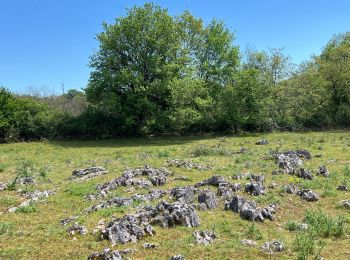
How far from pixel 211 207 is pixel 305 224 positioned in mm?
2823

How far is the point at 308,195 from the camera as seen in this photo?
13086mm

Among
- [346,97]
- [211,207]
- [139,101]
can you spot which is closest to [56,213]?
[211,207]

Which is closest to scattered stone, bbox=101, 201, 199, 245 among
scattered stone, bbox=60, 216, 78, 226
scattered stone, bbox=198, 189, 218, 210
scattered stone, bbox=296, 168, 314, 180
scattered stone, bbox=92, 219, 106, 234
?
scattered stone, bbox=92, 219, 106, 234

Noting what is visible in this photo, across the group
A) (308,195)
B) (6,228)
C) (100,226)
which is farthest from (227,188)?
(6,228)

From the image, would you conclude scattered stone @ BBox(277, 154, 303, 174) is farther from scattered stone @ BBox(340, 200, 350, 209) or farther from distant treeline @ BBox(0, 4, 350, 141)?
distant treeline @ BBox(0, 4, 350, 141)

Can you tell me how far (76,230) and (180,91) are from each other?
1153 inches

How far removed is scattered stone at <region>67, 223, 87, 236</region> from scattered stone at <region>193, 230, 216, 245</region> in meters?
2.96

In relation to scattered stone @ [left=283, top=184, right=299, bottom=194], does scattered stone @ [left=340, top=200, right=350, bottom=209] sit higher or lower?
lower

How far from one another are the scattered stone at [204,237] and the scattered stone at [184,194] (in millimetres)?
2568

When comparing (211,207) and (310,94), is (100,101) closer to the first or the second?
(310,94)

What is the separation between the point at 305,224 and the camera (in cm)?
1051

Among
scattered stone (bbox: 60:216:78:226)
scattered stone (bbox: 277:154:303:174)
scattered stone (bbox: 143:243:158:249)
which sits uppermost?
scattered stone (bbox: 277:154:303:174)

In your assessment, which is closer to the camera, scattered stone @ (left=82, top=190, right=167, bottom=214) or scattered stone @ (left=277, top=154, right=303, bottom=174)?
scattered stone @ (left=82, top=190, right=167, bottom=214)

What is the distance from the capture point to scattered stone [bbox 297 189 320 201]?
1298 cm
